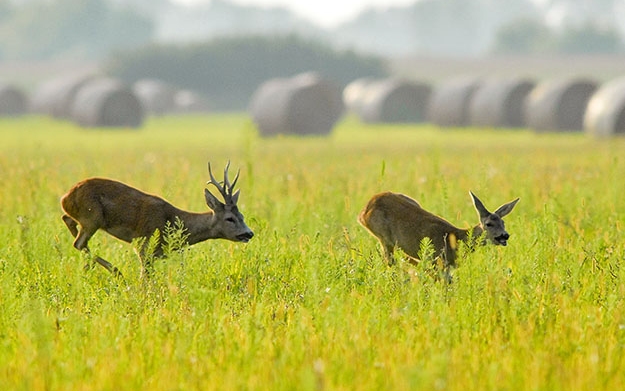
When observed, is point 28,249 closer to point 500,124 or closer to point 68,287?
point 68,287

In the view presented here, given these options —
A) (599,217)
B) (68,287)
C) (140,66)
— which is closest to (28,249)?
(68,287)

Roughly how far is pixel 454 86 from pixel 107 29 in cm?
8374

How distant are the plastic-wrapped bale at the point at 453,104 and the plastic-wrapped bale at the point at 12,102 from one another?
20538 mm

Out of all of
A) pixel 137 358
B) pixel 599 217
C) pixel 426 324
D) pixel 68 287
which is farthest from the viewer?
pixel 599 217

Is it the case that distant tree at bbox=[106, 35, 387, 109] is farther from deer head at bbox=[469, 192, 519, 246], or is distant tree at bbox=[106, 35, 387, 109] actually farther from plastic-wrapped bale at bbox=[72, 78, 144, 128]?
deer head at bbox=[469, 192, 519, 246]

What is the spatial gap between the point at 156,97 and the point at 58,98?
430 inches

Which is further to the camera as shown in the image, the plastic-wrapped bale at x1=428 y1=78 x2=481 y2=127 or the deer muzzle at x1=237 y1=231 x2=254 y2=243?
the plastic-wrapped bale at x1=428 y1=78 x2=481 y2=127

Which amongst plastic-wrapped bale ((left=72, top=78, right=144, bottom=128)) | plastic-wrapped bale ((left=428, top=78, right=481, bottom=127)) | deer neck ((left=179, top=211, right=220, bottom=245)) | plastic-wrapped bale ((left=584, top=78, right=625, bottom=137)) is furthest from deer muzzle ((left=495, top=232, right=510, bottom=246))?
plastic-wrapped bale ((left=72, top=78, right=144, bottom=128))

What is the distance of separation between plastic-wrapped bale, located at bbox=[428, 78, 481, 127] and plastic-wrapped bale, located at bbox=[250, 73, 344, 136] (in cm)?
468

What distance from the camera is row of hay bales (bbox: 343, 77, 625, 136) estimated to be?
2723 centimetres

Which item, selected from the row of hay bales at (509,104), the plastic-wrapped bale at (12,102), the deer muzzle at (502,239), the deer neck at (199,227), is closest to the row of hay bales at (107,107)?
the plastic-wrapped bale at (12,102)

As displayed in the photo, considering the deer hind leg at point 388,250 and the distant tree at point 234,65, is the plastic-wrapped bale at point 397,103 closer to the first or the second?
the distant tree at point 234,65

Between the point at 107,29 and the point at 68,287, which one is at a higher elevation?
the point at 107,29

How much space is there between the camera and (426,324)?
5758mm
